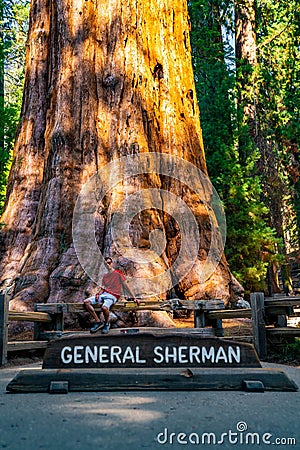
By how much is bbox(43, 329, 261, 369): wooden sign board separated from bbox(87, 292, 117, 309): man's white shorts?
5.04 meters

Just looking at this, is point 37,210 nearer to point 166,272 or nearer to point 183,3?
point 166,272

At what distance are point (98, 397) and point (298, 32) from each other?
23167 millimetres

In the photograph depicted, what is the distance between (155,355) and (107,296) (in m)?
5.23

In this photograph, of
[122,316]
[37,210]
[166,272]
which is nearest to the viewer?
[122,316]

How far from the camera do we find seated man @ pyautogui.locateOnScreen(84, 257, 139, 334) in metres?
10.8

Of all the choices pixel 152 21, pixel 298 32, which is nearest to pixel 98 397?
pixel 152 21

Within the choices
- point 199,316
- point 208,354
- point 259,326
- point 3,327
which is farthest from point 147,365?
point 199,316

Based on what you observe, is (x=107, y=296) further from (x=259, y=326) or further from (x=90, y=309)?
(x=259, y=326)

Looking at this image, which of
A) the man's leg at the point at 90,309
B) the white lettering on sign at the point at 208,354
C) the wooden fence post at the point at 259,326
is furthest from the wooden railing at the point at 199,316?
the white lettering on sign at the point at 208,354

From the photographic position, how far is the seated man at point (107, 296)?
35.3ft

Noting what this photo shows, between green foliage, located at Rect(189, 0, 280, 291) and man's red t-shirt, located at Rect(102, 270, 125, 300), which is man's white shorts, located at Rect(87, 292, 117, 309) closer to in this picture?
man's red t-shirt, located at Rect(102, 270, 125, 300)

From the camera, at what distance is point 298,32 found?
24.5 metres

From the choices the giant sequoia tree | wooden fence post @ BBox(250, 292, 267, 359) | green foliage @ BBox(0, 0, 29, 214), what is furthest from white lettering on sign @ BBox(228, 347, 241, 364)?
green foliage @ BBox(0, 0, 29, 214)

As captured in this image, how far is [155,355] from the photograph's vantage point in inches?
228
